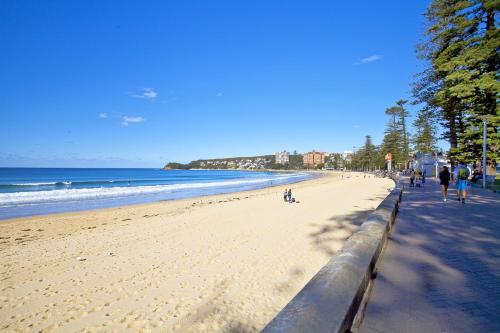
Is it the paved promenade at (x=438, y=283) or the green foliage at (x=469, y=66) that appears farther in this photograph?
the green foliage at (x=469, y=66)

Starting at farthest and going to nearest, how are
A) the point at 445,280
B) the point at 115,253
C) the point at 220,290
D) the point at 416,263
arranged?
the point at 115,253, the point at 220,290, the point at 416,263, the point at 445,280

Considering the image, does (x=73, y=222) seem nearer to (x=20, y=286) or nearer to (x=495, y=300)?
(x=20, y=286)

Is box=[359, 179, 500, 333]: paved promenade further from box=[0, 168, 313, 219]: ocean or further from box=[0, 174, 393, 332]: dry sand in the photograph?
box=[0, 168, 313, 219]: ocean

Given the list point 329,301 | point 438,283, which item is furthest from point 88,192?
point 329,301

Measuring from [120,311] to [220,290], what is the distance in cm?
153

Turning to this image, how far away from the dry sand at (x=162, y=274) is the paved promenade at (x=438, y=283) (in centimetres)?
170

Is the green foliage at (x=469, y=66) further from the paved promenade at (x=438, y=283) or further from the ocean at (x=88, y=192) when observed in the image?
the ocean at (x=88, y=192)

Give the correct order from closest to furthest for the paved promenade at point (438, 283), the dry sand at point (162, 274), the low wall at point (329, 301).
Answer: the low wall at point (329, 301) < the paved promenade at point (438, 283) < the dry sand at point (162, 274)

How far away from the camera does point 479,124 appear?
48.1 feet

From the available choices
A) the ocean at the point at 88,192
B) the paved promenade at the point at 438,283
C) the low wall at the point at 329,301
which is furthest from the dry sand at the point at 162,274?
the ocean at the point at 88,192

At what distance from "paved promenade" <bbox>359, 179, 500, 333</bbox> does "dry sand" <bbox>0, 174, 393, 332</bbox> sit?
1.70 meters

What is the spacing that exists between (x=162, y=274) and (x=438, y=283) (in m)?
4.58

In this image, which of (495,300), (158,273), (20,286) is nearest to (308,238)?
(158,273)

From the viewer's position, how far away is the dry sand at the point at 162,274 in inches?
144
